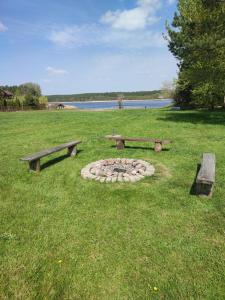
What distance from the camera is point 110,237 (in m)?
3.77

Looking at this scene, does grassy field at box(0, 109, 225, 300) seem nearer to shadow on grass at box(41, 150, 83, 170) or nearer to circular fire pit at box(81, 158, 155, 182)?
circular fire pit at box(81, 158, 155, 182)

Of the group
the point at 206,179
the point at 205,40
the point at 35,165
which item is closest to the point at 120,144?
the point at 35,165

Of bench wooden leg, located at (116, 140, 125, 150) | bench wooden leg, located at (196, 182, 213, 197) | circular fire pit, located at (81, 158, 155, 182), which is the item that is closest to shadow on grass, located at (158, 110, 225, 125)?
bench wooden leg, located at (116, 140, 125, 150)

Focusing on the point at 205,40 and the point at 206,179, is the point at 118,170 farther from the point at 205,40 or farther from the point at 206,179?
the point at 205,40

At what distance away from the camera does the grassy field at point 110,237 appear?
2.88 m

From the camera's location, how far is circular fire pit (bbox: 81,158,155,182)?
19.4 ft

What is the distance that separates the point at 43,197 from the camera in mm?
5215

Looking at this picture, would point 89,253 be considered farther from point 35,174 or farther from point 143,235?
point 35,174

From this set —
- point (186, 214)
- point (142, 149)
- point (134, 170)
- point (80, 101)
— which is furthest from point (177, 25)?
point (80, 101)

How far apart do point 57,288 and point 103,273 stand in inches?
23.4

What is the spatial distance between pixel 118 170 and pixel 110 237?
114 inches

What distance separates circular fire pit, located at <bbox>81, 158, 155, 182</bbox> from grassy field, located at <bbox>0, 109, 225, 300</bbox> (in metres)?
0.25

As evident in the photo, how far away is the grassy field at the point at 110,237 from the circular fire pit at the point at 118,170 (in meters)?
0.25

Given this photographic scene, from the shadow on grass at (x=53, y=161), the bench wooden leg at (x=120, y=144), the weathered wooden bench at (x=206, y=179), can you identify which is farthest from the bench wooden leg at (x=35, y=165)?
the weathered wooden bench at (x=206, y=179)
